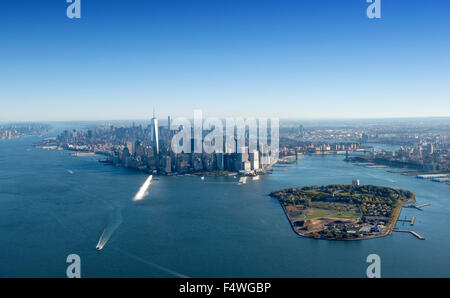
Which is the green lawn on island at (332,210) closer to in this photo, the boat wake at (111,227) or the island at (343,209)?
the island at (343,209)

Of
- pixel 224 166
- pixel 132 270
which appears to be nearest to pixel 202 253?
pixel 132 270

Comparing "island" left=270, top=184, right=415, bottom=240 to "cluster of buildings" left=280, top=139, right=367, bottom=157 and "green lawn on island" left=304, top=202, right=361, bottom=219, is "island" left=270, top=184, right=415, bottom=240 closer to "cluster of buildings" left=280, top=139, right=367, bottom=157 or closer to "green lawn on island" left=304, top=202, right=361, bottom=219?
"green lawn on island" left=304, top=202, right=361, bottom=219

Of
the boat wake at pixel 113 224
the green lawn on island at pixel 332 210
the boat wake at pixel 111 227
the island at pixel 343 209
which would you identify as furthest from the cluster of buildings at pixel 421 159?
the boat wake at pixel 111 227

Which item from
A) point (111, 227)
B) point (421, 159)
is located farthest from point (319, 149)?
point (111, 227)
